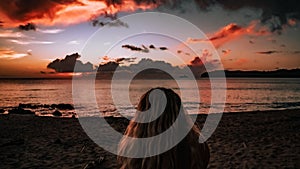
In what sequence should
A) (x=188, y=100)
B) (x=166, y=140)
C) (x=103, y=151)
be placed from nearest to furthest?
(x=166, y=140) → (x=103, y=151) → (x=188, y=100)

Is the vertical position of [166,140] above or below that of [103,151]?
above

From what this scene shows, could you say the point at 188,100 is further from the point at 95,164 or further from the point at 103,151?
the point at 95,164

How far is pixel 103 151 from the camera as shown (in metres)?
10.7

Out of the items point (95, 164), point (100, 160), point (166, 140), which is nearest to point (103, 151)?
point (100, 160)

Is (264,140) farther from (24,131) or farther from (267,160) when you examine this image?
(24,131)

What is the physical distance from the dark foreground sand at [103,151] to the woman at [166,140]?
21.2 ft

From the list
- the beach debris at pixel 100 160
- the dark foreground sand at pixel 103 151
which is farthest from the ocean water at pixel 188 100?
the beach debris at pixel 100 160

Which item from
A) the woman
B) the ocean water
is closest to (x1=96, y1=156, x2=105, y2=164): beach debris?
the woman

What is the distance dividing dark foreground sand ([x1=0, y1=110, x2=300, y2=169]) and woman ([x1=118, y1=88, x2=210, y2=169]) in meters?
6.46

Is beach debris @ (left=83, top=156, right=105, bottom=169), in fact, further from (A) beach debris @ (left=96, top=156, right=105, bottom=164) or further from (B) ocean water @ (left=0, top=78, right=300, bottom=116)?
(B) ocean water @ (left=0, top=78, right=300, bottom=116)

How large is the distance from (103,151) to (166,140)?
342 inches

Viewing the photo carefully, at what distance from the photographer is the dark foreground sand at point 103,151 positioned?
8977 millimetres

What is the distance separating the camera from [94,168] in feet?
28.5

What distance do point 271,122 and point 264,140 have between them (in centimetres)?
620
